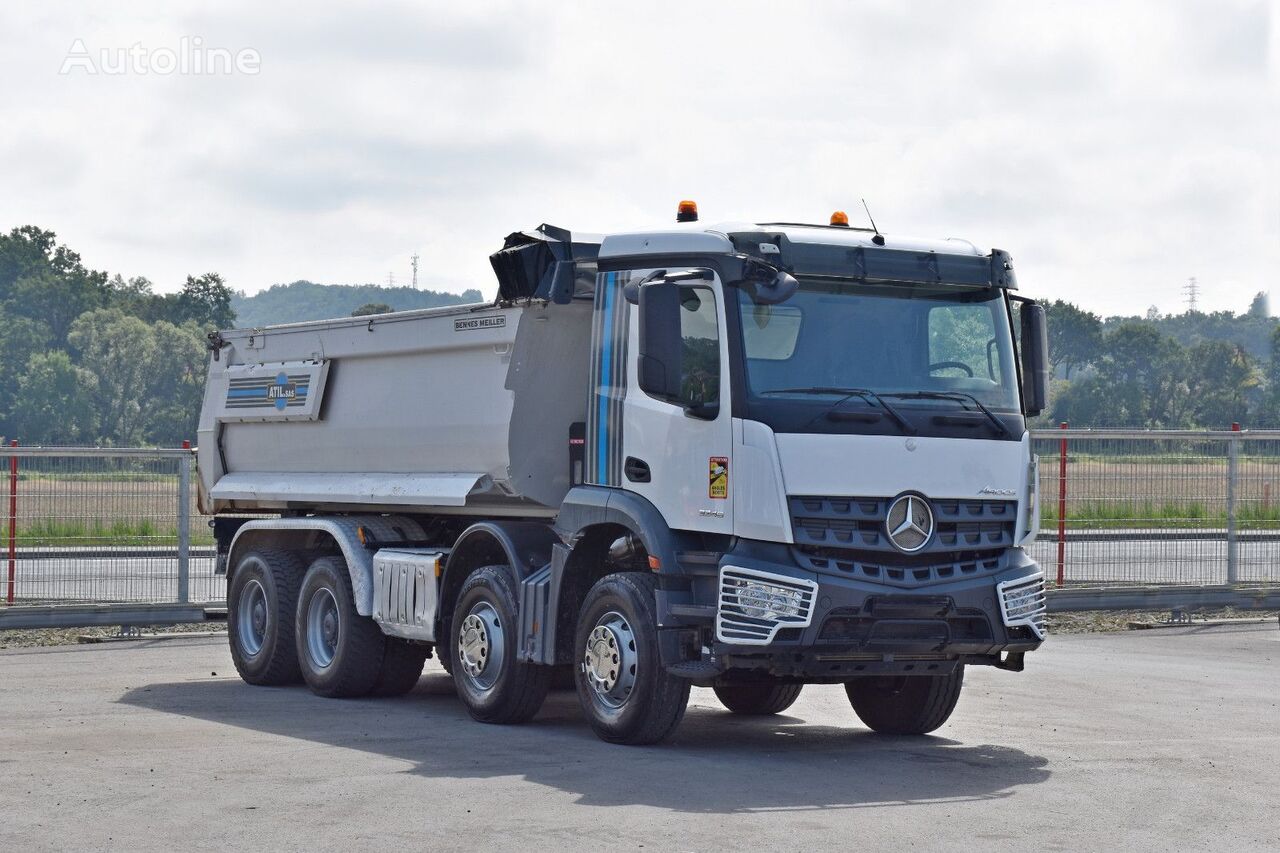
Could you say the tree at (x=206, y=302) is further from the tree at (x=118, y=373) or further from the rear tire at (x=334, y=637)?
the rear tire at (x=334, y=637)

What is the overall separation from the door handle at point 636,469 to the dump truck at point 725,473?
0.02 meters

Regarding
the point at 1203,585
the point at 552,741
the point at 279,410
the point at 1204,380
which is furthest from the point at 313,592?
the point at 1204,380

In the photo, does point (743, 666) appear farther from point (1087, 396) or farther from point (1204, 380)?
point (1204, 380)

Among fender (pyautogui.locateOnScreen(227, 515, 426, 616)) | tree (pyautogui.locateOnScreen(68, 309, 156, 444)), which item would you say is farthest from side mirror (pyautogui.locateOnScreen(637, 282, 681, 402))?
tree (pyautogui.locateOnScreen(68, 309, 156, 444))

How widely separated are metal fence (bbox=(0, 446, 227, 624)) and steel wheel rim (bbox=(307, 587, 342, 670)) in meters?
4.60

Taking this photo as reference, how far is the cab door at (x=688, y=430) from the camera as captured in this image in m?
10.7

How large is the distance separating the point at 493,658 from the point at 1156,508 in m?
10.8

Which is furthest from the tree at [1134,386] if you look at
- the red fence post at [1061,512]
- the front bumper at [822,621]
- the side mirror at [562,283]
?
the front bumper at [822,621]

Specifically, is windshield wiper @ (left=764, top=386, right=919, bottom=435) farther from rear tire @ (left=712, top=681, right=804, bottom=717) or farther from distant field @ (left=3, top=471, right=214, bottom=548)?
distant field @ (left=3, top=471, right=214, bottom=548)

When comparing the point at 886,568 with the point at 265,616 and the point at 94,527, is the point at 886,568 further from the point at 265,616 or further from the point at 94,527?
the point at 94,527

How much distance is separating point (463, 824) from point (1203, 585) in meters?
14.0

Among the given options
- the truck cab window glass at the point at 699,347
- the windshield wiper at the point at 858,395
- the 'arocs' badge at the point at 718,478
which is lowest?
the 'arocs' badge at the point at 718,478

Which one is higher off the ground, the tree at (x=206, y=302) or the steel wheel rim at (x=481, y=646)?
Result: the tree at (x=206, y=302)

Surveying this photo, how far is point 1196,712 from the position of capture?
13055 mm
